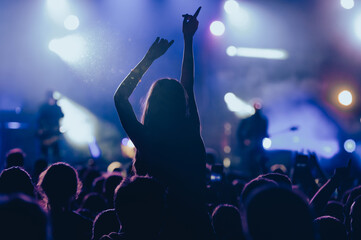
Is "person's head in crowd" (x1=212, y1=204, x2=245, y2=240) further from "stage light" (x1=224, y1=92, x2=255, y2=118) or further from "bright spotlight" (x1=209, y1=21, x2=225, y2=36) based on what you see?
"stage light" (x1=224, y1=92, x2=255, y2=118)

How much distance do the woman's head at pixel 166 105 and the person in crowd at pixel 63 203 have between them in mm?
760

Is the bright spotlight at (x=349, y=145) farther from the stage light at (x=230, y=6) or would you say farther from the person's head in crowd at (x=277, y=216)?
the person's head in crowd at (x=277, y=216)

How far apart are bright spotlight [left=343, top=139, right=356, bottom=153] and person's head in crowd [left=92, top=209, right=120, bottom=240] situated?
40.3 ft

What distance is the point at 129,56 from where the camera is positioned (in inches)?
245

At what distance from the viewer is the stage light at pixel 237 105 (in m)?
15.3

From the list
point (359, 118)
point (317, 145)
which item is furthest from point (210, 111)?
point (359, 118)

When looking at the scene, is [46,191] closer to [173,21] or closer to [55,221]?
[55,221]

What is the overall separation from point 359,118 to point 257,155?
6.63m

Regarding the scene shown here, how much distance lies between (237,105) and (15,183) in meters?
13.3

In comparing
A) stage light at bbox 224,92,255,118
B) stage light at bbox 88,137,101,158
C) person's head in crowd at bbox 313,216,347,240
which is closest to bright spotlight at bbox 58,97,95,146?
stage light at bbox 88,137,101,158

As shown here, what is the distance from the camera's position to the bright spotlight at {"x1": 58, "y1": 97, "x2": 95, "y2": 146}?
1284cm

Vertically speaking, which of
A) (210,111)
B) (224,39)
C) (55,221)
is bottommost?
(55,221)

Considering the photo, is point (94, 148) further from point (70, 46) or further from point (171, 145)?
point (171, 145)

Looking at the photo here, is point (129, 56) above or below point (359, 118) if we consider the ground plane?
above
